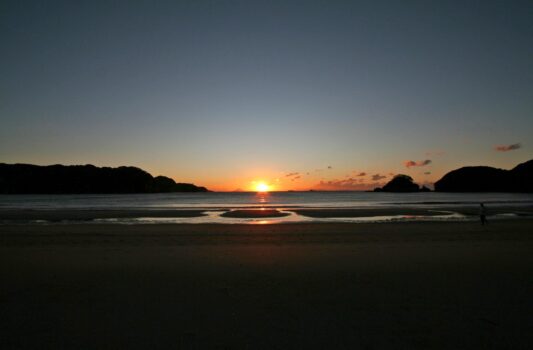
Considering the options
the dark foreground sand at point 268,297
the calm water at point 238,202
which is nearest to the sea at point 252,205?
the calm water at point 238,202

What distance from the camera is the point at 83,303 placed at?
23.7ft

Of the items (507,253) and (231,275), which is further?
(507,253)

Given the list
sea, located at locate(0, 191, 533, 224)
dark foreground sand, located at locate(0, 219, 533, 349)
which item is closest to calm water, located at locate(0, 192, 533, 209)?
sea, located at locate(0, 191, 533, 224)

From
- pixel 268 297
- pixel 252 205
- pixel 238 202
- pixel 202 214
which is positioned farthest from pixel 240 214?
pixel 238 202

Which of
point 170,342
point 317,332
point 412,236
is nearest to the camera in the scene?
point 170,342

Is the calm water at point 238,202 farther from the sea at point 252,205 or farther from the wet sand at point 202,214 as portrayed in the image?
the wet sand at point 202,214

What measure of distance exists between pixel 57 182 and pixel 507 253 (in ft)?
756

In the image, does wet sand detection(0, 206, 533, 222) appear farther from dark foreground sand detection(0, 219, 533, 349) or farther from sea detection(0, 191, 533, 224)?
dark foreground sand detection(0, 219, 533, 349)

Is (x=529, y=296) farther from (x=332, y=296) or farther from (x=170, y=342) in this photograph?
(x=170, y=342)

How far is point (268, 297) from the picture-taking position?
7.54 metres

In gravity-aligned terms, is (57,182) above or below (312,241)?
above

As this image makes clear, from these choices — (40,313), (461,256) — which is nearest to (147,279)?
(40,313)

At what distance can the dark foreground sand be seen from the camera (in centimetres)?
546

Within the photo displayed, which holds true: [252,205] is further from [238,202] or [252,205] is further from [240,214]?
[240,214]
